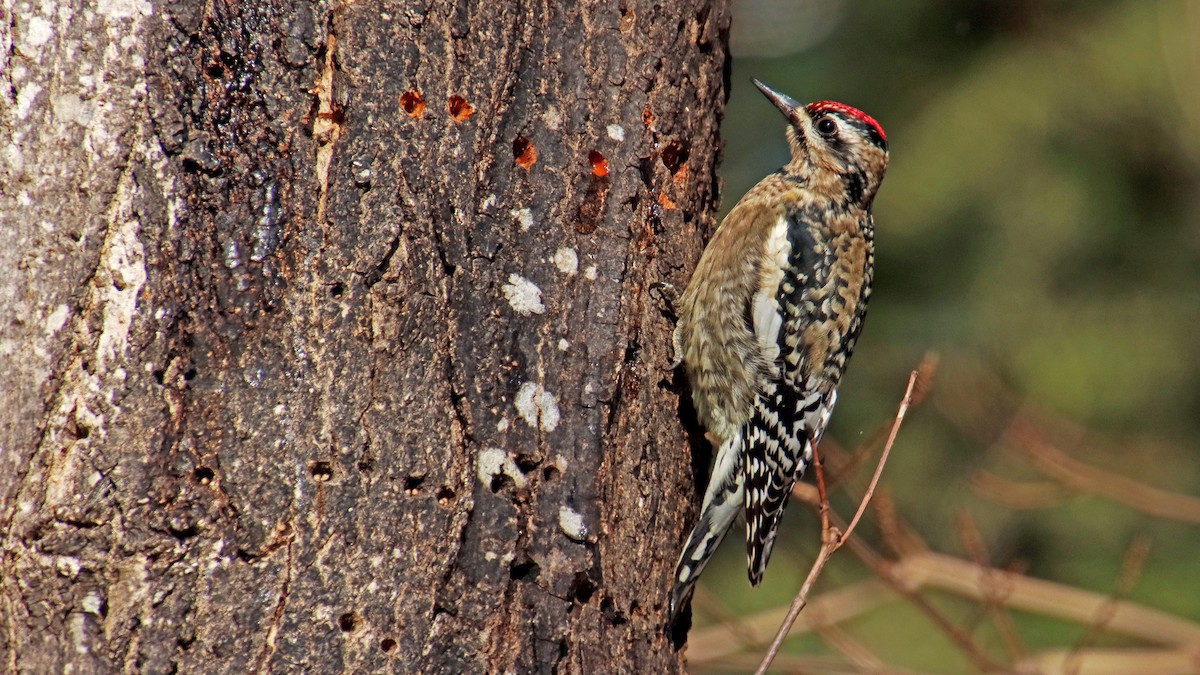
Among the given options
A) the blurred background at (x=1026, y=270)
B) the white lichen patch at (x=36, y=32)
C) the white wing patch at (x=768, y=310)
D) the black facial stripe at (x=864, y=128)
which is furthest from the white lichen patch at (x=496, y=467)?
the blurred background at (x=1026, y=270)

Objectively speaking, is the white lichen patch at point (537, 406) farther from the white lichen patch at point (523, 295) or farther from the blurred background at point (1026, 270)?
the blurred background at point (1026, 270)

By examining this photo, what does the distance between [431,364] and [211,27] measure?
74cm

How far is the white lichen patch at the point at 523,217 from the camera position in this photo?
Answer: 2486mm

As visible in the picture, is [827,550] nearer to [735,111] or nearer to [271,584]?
[271,584]

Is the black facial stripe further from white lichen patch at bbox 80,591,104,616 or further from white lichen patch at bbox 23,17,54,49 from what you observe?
white lichen patch at bbox 80,591,104,616

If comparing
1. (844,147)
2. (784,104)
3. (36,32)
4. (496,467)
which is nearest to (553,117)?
(496,467)

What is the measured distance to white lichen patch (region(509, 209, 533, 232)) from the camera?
2.49 meters

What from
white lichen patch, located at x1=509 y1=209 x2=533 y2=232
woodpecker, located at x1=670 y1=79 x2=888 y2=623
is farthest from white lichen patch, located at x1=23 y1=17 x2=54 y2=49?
woodpecker, located at x1=670 y1=79 x2=888 y2=623

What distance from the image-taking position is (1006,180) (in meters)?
7.32

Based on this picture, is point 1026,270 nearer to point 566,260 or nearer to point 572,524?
point 566,260

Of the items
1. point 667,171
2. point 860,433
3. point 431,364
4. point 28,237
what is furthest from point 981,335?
point 28,237

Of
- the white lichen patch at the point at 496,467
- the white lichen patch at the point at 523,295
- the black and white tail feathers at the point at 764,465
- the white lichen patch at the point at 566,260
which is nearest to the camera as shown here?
the white lichen patch at the point at 496,467

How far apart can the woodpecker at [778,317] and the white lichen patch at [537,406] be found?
2.46 ft

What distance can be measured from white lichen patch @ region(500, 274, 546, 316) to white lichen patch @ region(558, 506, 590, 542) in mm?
404
